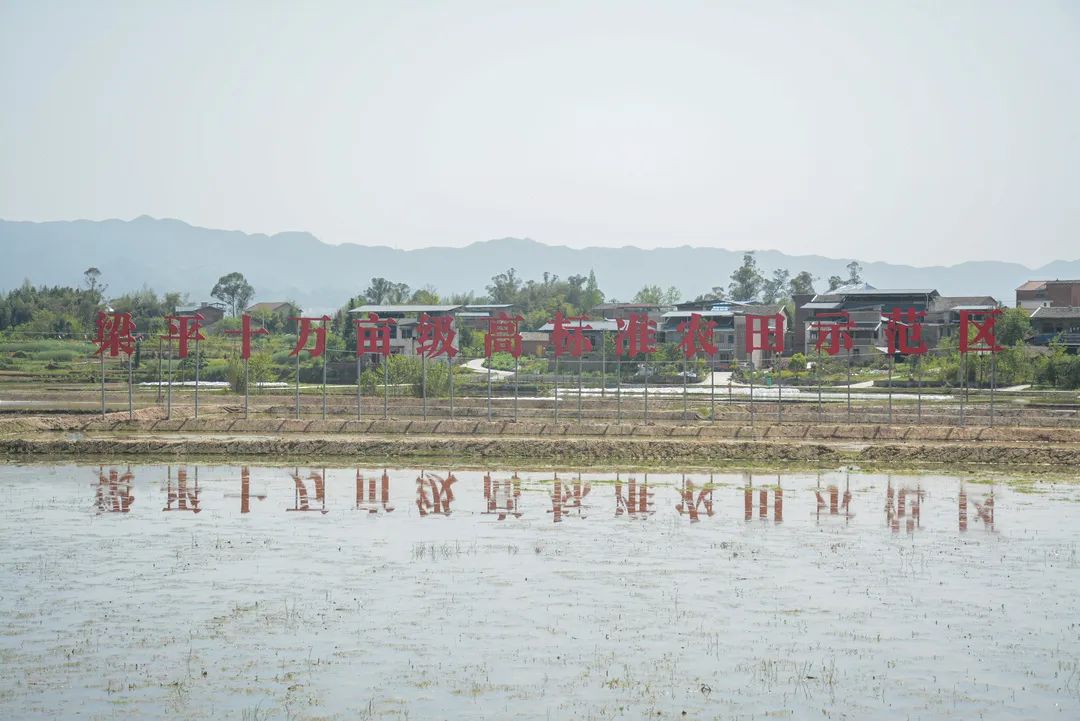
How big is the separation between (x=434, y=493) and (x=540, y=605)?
37.9 feet

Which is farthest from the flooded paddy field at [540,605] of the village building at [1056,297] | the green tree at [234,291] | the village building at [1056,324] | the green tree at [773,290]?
the green tree at [773,290]

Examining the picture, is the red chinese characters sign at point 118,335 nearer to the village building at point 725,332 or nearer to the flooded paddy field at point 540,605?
the flooded paddy field at point 540,605

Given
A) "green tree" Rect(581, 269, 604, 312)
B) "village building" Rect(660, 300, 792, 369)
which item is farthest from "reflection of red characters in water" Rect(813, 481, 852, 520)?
"green tree" Rect(581, 269, 604, 312)

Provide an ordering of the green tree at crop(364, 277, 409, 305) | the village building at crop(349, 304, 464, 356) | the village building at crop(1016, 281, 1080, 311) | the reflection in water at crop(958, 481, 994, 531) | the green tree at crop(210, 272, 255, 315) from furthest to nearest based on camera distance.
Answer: the green tree at crop(210, 272, 255, 315) < the green tree at crop(364, 277, 409, 305) < the village building at crop(1016, 281, 1080, 311) < the village building at crop(349, 304, 464, 356) < the reflection in water at crop(958, 481, 994, 531)

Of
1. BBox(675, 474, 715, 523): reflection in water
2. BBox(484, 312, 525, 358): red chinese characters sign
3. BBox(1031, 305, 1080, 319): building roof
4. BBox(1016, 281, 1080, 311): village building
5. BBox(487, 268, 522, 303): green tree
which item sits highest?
BBox(487, 268, 522, 303): green tree

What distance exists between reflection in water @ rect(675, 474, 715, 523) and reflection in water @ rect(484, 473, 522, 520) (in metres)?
3.55

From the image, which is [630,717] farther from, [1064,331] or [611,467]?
[1064,331]

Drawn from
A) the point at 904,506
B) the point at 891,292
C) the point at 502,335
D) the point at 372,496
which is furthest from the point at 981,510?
the point at 891,292

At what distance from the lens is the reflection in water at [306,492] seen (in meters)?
26.6

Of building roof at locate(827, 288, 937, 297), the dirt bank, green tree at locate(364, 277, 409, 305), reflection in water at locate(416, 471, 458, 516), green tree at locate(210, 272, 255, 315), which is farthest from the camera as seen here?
green tree at locate(210, 272, 255, 315)

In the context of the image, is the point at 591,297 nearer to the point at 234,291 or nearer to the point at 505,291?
the point at 505,291

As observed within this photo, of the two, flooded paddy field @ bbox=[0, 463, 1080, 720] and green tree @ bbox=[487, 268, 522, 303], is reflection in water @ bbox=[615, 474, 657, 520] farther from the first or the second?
green tree @ bbox=[487, 268, 522, 303]

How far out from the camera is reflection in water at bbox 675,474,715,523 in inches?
1018

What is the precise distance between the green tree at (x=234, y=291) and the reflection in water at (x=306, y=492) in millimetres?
129588
